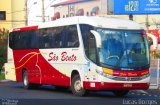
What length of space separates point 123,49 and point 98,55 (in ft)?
3.56

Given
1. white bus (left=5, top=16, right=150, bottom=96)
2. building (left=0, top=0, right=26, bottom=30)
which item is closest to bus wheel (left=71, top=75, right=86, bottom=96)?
white bus (left=5, top=16, right=150, bottom=96)

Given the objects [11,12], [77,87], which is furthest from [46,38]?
[11,12]

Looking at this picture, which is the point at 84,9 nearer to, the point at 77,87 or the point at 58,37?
the point at 58,37

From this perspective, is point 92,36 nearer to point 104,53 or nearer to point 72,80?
point 104,53

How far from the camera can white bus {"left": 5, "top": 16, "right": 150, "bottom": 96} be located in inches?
811

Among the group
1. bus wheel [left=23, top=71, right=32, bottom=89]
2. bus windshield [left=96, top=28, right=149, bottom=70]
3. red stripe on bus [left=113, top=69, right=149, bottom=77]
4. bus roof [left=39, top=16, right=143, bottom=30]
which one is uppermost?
bus roof [left=39, top=16, right=143, bottom=30]

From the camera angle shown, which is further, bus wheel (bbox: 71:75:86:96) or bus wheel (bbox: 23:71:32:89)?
bus wheel (bbox: 23:71:32:89)

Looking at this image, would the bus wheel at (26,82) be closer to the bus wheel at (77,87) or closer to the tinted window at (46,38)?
Result: the tinted window at (46,38)

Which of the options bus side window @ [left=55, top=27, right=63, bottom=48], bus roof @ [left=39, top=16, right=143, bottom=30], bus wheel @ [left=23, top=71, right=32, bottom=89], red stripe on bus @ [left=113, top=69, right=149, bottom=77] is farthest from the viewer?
bus wheel @ [left=23, top=71, right=32, bottom=89]

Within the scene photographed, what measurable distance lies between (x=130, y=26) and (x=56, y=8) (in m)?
118

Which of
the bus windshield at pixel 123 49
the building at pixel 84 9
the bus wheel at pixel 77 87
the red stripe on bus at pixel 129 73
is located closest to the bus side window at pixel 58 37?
the bus wheel at pixel 77 87

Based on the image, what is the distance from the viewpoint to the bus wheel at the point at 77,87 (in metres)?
21.7

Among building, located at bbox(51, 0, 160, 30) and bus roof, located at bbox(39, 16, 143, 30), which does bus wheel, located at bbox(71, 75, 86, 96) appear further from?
building, located at bbox(51, 0, 160, 30)

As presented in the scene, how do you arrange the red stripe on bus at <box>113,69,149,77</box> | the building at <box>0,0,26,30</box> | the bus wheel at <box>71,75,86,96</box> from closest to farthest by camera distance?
the red stripe on bus at <box>113,69,149,77</box> → the bus wheel at <box>71,75,86,96</box> → the building at <box>0,0,26,30</box>
